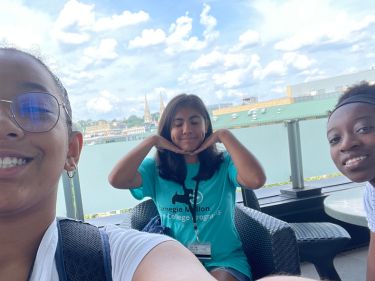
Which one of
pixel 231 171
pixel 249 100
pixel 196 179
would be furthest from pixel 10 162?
pixel 249 100

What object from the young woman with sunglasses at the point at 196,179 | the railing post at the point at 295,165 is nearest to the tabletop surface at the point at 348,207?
the young woman with sunglasses at the point at 196,179

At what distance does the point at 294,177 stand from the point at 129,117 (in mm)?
1964

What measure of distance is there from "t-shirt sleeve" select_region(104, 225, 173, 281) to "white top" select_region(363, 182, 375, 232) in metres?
1.11

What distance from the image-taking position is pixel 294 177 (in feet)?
13.7

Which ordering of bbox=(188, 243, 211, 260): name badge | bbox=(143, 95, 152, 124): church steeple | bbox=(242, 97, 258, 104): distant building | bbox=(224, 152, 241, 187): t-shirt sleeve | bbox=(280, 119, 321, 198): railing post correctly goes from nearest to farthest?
bbox=(188, 243, 211, 260): name badge → bbox=(224, 152, 241, 187): t-shirt sleeve → bbox=(143, 95, 152, 124): church steeple → bbox=(242, 97, 258, 104): distant building → bbox=(280, 119, 321, 198): railing post

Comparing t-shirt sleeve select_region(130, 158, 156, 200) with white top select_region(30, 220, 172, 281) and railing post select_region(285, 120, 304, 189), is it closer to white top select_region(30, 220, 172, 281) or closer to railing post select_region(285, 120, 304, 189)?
white top select_region(30, 220, 172, 281)

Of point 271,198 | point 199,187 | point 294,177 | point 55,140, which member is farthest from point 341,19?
point 55,140

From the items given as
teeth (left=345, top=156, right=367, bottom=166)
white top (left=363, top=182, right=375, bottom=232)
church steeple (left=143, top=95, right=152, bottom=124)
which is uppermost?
church steeple (left=143, top=95, right=152, bottom=124)

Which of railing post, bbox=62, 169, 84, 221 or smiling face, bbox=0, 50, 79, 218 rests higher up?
smiling face, bbox=0, 50, 79, 218

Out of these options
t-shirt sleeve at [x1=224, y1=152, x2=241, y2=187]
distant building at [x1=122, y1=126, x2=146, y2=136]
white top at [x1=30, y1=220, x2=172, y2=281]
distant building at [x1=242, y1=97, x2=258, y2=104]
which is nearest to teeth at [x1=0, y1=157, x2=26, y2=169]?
white top at [x1=30, y1=220, x2=172, y2=281]

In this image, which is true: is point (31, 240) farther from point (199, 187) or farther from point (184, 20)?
point (184, 20)

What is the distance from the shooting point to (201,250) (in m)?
2.15

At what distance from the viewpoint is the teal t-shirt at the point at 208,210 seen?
7.09ft

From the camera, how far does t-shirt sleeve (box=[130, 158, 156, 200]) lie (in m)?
2.49
